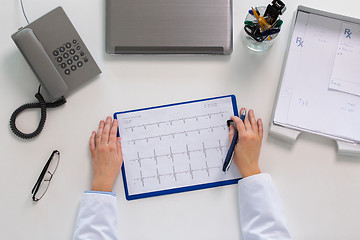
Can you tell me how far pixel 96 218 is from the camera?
78 cm

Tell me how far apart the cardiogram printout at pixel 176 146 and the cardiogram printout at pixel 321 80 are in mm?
153

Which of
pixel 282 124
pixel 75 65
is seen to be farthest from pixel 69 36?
pixel 282 124

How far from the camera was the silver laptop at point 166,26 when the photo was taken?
2.71 ft

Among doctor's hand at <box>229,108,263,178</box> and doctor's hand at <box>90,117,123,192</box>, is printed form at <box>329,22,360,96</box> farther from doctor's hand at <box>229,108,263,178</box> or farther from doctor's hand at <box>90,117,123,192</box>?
doctor's hand at <box>90,117,123,192</box>

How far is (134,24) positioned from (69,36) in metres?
0.17

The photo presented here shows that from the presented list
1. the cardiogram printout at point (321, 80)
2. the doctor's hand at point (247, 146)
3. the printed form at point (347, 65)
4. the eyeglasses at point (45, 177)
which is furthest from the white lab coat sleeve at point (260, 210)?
the eyeglasses at point (45, 177)

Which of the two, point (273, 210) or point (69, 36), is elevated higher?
point (69, 36)

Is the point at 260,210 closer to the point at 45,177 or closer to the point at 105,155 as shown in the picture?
the point at 105,155

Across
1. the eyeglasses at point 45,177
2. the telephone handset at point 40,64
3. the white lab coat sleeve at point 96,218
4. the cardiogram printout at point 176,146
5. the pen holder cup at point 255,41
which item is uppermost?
the pen holder cup at point 255,41

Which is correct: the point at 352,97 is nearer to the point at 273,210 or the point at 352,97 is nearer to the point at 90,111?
the point at 273,210

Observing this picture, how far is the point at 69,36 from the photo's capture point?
0.82 meters

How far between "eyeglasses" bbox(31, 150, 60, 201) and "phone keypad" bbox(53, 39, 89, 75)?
0.70 feet

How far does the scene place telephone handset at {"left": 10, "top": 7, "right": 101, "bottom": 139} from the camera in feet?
2.60

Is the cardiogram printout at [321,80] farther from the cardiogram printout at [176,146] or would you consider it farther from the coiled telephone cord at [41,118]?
the coiled telephone cord at [41,118]
